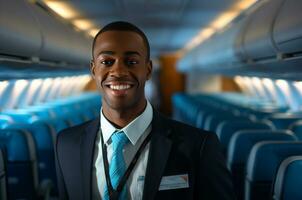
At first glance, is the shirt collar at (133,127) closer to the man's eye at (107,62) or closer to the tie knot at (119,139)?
the tie knot at (119,139)

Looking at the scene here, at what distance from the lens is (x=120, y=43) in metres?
1.73

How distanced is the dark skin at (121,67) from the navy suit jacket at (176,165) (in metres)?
0.23

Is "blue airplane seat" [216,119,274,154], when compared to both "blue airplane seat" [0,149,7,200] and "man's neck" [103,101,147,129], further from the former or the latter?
"man's neck" [103,101,147,129]

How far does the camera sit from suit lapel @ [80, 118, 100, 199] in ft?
5.93

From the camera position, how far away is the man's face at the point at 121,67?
171cm

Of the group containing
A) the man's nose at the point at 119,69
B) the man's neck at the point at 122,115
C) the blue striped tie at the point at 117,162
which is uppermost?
the man's nose at the point at 119,69

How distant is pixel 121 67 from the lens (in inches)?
67.4

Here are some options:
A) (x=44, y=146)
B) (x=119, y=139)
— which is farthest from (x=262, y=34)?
(x=44, y=146)

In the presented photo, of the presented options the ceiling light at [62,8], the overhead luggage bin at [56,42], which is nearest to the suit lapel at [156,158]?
the overhead luggage bin at [56,42]

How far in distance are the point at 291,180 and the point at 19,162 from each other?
234 centimetres

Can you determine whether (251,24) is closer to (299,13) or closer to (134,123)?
(299,13)

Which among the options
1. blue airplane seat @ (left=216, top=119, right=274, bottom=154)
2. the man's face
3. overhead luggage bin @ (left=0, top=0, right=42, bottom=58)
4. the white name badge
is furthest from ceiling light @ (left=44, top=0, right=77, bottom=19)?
the white name badge

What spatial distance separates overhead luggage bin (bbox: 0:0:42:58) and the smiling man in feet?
3.42

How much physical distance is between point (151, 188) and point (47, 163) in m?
2.81
